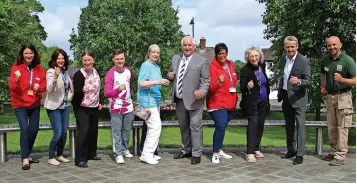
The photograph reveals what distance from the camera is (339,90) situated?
5664 mm

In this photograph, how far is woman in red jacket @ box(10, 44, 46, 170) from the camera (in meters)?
5.39

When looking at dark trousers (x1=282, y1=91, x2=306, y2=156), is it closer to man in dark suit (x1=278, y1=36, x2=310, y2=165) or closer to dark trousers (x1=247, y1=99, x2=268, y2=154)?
man in dark suit (x1=278, y1=36, x2=310, y2=165)

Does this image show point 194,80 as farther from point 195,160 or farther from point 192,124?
point 195,160

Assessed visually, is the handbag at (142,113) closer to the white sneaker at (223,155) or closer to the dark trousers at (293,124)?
the white sneaker at (223,155)

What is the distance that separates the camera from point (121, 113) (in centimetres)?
583

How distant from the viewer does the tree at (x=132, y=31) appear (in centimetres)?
2223

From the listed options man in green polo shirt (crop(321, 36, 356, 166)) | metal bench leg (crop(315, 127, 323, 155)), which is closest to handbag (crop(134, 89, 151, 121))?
man in green polo shirt (crop(321, 36, 356, 166))

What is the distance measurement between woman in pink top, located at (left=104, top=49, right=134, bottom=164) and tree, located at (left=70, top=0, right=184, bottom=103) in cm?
1605

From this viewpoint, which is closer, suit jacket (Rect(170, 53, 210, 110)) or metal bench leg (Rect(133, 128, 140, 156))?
suit jacket (Rect(170, 53, 210, 110))

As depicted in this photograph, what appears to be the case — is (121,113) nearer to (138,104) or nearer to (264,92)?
(138,104)

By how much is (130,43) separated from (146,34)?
1.07 meters

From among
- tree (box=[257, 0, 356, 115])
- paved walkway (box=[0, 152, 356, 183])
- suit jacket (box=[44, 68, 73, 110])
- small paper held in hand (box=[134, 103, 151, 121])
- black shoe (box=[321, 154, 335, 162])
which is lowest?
paved walkway (box=[0, 152, 356, 183])

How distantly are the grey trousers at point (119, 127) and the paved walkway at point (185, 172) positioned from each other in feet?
0.80

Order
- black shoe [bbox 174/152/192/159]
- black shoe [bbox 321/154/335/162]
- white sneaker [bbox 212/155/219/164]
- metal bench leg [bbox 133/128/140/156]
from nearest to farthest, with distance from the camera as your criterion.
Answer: white sneaker [bbox 212/155/219/164]
black shoe [bbox 321/154/335/162]
black shoe [bbox 174/152/192/159]
metal bench leg [bbox 133/128/140/156]
